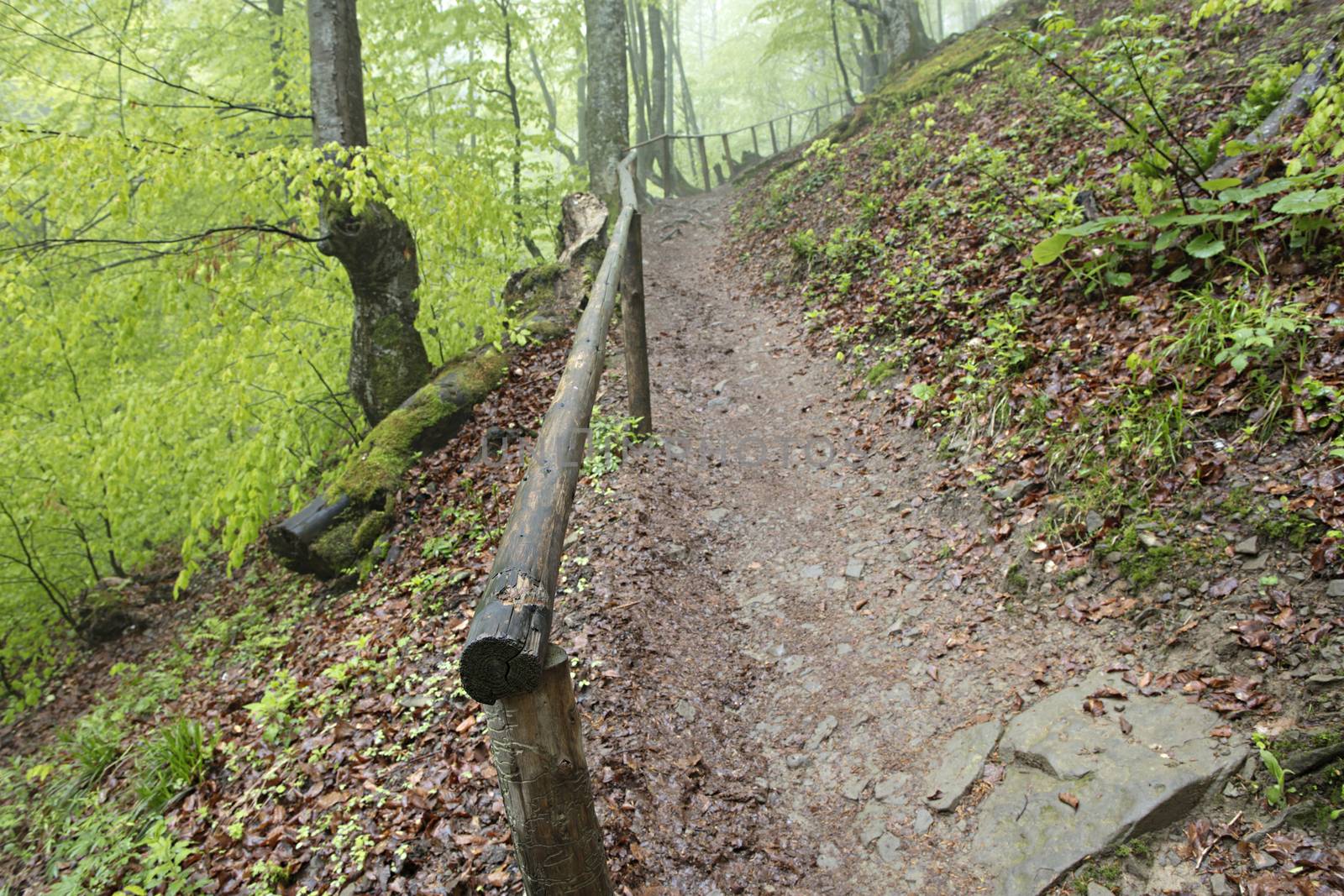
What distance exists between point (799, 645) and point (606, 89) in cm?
1043

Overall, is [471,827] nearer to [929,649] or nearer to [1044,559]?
[929,649]

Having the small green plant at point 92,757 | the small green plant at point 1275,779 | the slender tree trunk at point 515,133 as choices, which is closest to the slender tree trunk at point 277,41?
the slender tree trunk at point 515,133

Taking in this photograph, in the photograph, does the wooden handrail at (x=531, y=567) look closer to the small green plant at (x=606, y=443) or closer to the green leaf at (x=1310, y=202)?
the small green plant at (x=606, y=443)

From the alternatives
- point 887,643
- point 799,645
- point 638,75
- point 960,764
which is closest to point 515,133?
point 799,645

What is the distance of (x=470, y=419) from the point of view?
699 cm

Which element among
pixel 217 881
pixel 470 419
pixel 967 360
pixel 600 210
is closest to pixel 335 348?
pixel 470 419

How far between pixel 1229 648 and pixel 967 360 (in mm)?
2923

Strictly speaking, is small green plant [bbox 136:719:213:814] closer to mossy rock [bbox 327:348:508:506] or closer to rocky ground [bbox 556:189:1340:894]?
mossy rock [bbox 327:348:508:506]

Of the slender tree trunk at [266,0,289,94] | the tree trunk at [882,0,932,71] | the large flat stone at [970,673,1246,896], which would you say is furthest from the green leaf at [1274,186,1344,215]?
the tree trunk at [882,0,932,71]

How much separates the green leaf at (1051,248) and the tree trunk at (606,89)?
7.69 m

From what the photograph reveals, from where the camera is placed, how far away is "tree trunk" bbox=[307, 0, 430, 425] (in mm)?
6410

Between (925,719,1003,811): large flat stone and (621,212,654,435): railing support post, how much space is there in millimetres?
3672

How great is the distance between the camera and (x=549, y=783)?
72.5 inches

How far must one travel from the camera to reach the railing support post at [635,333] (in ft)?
19.4
